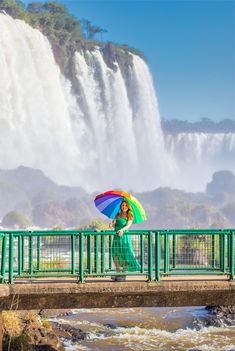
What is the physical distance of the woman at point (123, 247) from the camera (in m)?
17.8

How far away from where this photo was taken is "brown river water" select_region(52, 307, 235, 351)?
84.5ft

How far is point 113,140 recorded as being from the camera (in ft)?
423

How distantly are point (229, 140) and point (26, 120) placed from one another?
54.3m

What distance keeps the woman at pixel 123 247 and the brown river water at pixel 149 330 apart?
7.81 m

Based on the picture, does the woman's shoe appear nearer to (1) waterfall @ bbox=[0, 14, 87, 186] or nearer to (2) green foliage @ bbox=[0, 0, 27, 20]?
(1) waterfall @ bbox=[0, 14, 87, 186]

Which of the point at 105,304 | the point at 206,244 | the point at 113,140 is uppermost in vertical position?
the point at 113,140

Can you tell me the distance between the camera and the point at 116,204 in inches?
714

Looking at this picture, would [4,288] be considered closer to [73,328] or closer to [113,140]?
[73,328]

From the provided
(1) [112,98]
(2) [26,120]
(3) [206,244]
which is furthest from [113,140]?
(3) [206,244]

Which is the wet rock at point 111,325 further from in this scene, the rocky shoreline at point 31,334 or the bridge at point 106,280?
the bridge at point 106,280

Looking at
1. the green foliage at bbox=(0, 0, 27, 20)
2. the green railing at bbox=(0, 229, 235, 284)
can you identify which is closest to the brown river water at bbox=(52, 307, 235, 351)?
the green railing at bbox=(0, 229, 235, 284)

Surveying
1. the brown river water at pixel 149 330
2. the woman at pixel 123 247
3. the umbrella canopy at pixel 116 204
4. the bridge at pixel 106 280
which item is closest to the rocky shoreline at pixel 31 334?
the brown river water at pixel 149 330

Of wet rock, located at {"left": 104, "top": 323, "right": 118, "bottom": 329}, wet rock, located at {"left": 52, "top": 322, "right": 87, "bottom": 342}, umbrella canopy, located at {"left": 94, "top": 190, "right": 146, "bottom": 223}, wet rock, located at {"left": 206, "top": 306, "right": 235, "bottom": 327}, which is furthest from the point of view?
wet rock, located at {"left": 206, "top": 306, "right": 235, "bottom": 327}

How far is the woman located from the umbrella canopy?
0.21 metres
